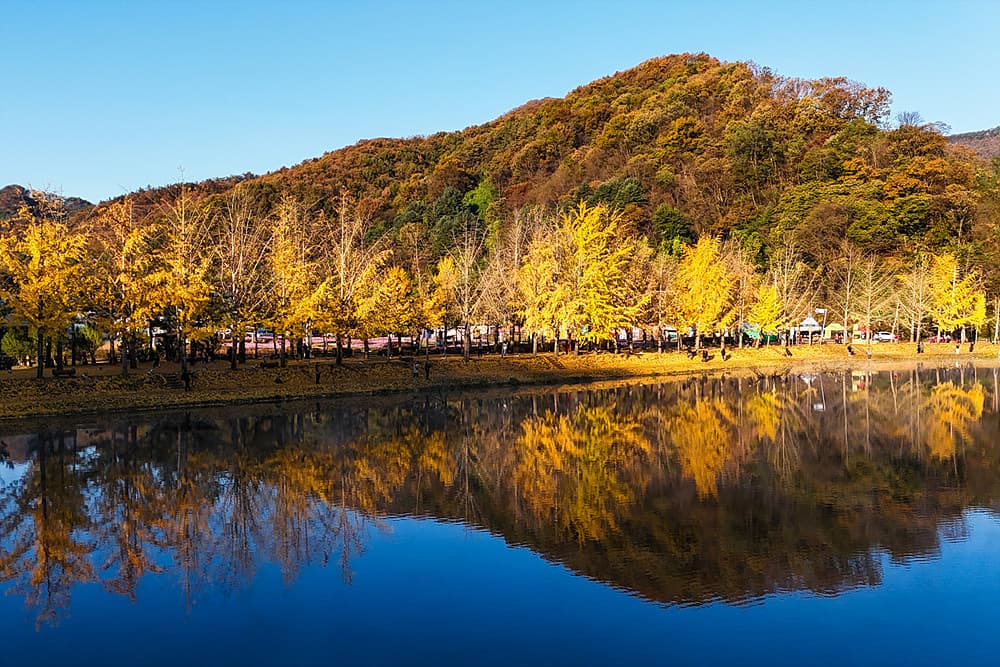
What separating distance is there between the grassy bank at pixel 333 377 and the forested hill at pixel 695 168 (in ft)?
78.6

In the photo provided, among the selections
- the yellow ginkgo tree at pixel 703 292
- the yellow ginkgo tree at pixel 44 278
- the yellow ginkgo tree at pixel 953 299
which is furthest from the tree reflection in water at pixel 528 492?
the yellow ginkgo tree at pixel 953 299

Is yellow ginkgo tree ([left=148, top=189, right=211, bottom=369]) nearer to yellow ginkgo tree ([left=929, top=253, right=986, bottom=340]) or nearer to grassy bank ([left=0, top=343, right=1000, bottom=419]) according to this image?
grassy bank ([left=0, top=343, right=1000, bottom=419])

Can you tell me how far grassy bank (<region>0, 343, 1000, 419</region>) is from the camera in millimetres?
32250

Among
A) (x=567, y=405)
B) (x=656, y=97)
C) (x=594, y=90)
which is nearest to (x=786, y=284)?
(x=567, y=405)

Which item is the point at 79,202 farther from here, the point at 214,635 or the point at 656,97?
the point at 214,635

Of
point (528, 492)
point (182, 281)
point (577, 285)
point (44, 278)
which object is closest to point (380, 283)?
point (577, 285)

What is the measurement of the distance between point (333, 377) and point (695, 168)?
76025 millimetres

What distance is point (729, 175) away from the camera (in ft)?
335

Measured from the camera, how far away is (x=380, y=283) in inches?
1964

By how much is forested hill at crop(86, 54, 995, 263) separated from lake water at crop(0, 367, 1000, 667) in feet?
200

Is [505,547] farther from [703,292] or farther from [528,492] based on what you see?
[703,292]

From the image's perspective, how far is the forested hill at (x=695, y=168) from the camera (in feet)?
266

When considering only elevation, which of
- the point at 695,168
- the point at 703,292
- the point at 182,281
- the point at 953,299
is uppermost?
the point at 695,168

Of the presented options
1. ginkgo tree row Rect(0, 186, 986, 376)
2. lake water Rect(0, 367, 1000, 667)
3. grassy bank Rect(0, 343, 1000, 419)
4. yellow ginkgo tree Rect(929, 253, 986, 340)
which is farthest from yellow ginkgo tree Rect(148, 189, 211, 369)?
yellow ginkgo tree Rect(929, 253, 986, 340)
